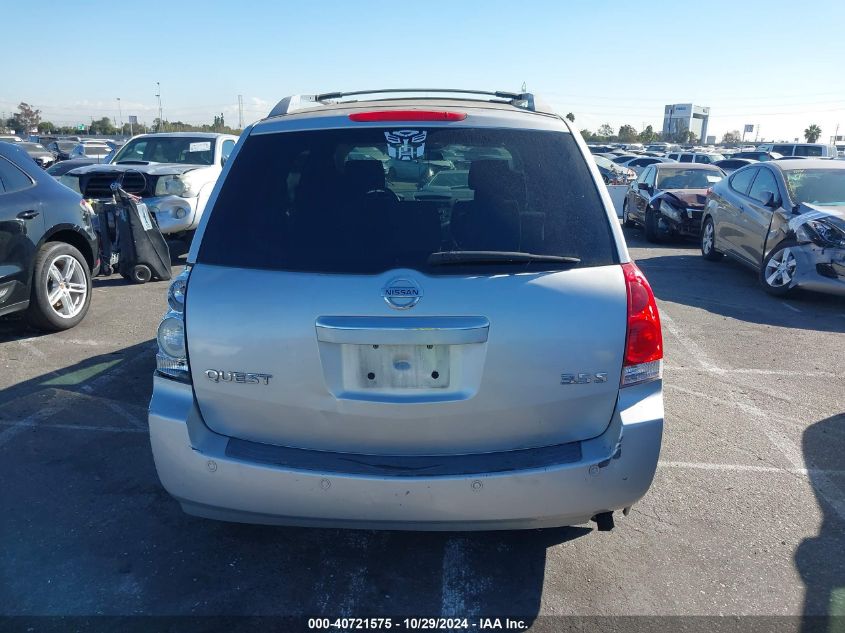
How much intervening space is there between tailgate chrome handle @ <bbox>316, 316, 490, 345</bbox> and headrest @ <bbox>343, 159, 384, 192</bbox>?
646 mm

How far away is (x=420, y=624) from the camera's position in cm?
275

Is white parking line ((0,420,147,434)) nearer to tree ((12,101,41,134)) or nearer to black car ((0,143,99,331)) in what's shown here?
black car ((0,143,99,331))

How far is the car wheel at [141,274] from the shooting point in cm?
850

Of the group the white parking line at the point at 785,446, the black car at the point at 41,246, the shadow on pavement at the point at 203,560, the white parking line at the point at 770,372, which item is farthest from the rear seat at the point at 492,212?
the black car at the point at 41,246

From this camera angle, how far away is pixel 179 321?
276cm

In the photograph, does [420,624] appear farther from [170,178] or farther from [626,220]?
[626,220]

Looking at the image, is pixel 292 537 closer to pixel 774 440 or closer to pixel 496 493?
pixel 496 493

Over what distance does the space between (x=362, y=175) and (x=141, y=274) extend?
6.47 meters

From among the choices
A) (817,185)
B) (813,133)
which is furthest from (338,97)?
(813,133)

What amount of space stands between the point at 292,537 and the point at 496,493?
4.05ft

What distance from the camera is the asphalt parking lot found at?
2.89m

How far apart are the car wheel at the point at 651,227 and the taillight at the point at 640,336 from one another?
11207 millimetres

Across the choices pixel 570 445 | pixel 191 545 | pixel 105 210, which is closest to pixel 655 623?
pixel 570 445

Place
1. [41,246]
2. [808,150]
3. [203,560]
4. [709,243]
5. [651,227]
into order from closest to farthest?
Answer: [203,560]
[41,246]
[709,243]
[651,227]
[808,150]
